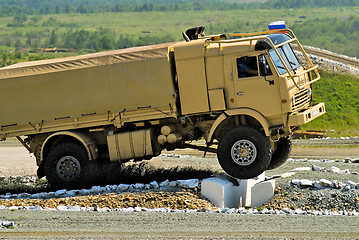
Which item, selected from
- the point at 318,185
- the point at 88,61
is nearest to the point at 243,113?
the point at 318,185

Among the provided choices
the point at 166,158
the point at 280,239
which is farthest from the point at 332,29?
the point at 280,239

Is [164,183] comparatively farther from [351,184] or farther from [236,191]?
[351,184]

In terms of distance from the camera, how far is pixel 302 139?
2892cm

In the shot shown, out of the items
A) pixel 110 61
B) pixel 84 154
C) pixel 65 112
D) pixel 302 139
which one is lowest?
pixel 302 139

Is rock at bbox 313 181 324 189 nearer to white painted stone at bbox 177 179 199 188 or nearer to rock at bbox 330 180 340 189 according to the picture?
rock at bbox 330 180 340 189

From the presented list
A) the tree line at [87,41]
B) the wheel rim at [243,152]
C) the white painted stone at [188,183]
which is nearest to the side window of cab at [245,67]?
the wheel rim at [243,152]

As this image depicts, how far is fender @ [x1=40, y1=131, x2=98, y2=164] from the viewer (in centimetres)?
1723

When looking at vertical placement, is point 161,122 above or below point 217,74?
below

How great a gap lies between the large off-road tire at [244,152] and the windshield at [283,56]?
171cm

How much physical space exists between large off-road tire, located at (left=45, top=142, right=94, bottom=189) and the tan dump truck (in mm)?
27

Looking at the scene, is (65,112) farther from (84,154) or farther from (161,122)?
(161,122)

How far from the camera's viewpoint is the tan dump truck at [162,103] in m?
16.1

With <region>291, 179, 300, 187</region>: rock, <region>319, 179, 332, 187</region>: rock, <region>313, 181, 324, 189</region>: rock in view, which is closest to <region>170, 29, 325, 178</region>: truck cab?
<region>291, 179, 300, 187</region>: rock

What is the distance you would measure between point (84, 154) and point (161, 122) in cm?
226
